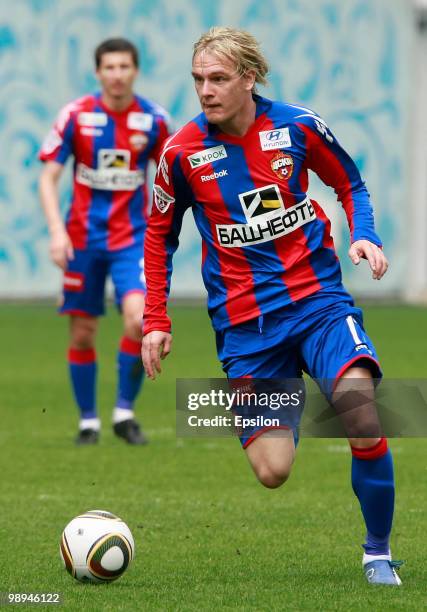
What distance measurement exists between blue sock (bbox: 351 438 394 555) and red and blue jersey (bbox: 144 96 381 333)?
2.13ft

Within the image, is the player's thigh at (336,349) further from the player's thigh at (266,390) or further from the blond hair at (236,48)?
the blond hair at (236,48)

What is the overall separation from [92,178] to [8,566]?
416 centimetres

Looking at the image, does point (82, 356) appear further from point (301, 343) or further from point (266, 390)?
point (301, 343)

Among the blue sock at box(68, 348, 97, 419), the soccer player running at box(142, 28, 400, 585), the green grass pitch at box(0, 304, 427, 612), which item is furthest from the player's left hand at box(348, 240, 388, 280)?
the blue sock at box(68, 348, 97, 419)

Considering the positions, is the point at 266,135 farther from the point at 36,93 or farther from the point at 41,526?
the point at 36,93

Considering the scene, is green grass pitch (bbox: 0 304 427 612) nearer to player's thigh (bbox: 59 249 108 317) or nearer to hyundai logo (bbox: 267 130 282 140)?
player's thigh (bbox: 59 249 108 317)

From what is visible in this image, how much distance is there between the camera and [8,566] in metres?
5.35

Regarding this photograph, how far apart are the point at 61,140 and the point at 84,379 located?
4.94ft

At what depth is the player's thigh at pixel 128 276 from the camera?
28.9ft

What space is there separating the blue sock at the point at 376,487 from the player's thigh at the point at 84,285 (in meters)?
4.24

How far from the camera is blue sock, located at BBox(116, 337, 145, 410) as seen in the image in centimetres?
901

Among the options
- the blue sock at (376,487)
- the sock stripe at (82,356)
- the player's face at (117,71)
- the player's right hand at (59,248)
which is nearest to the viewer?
the blue sock at (376,487)

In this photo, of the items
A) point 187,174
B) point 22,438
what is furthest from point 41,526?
point 22,438

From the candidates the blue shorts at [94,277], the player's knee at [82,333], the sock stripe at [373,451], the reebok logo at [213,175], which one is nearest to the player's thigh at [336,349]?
the sock stripe at [373,451]
